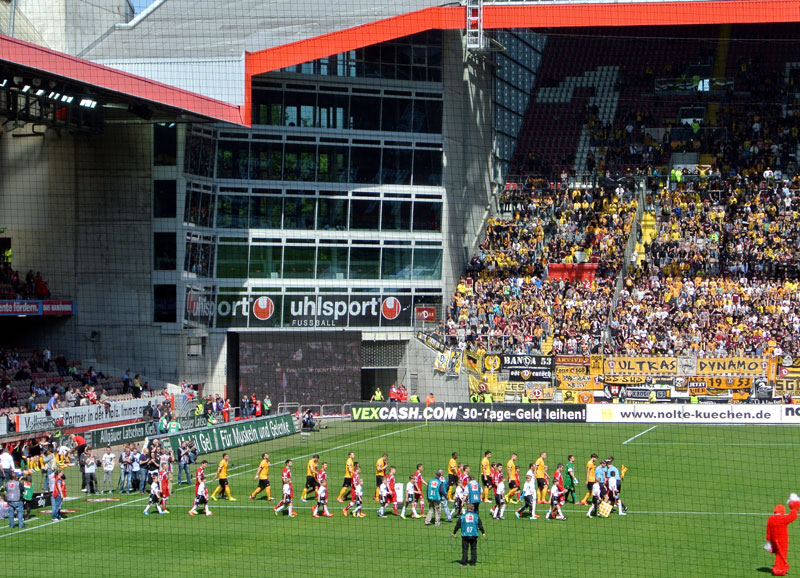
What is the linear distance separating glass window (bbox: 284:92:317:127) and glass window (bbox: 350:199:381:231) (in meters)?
3.45

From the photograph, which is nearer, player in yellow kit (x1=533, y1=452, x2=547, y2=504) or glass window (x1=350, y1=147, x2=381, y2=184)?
player in yellow kit (x1=533, y1=452, x2=547, y2=504)

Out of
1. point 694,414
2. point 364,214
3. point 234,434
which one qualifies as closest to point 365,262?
point 364,214

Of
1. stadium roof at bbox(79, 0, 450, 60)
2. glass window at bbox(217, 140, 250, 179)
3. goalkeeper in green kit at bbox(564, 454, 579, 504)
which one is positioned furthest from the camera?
glass window at bbox(217, 140, 250, 179)

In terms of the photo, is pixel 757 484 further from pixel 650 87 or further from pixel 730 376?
pixel 650 87

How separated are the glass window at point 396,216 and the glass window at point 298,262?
9.75ft

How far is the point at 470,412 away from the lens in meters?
40.1

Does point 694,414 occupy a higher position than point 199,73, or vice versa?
point 199,73

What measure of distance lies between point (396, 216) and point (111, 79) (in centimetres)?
1426

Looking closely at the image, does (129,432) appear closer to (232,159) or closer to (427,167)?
(232,159)

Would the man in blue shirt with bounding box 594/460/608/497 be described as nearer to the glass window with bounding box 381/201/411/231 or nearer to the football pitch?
the football pitch

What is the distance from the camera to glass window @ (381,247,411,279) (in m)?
43.0

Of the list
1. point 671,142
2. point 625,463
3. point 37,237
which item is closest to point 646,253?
point 671,142

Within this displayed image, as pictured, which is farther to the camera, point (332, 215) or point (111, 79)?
point (332, 215)

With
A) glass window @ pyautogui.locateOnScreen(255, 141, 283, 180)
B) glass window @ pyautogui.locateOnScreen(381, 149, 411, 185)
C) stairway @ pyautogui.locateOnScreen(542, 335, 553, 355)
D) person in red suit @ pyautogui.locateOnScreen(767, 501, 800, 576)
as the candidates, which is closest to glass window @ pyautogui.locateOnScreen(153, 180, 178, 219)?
glass window @ pyautogui.locateOnScreen(255, 141, 283, 180)
